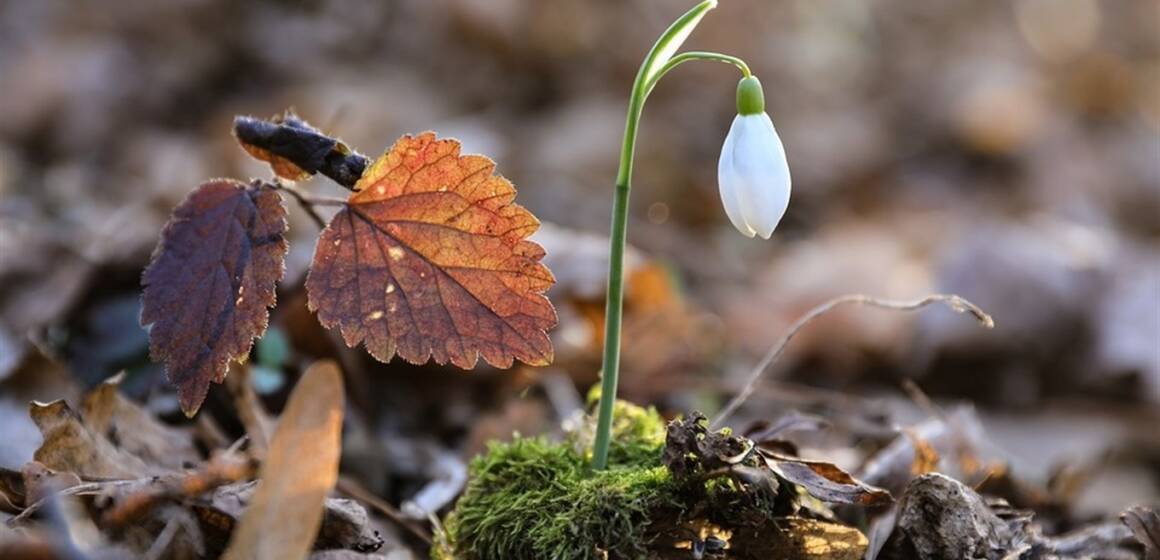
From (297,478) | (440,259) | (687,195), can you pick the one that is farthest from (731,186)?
(687,195)

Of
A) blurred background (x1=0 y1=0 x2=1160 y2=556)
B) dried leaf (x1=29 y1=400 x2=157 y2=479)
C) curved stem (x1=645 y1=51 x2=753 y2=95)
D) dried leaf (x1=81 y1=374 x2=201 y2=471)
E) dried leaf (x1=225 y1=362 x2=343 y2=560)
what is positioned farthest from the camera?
blurred background (x1=0 y1=0 x2=1160 y2=556)

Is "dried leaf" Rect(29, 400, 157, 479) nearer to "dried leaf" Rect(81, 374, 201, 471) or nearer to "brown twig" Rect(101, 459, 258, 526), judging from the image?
"dried leaf" Rect(81, 374, 201, 471)

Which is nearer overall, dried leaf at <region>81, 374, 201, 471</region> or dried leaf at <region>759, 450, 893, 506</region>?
dried leaf at <region>759, 450, 893, 506</region>

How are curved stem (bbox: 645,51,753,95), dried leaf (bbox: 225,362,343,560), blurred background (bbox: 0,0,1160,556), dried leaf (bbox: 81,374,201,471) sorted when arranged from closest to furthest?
dried leaf (bbox: 225,362,343,560), curved stem (bbox: 645,51,753,95), dried leaf (bbox: 81,374,201,471), blurred background (bbox: 0,0,1160,556)

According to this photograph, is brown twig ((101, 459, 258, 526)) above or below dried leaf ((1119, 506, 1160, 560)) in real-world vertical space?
below

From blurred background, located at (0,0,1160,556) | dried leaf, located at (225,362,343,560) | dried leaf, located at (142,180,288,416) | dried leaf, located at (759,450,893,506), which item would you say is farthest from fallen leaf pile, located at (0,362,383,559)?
dried leaf, located at (759,450,893,506)

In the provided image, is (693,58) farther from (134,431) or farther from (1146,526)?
(134,431)

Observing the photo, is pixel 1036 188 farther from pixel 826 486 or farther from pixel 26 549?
pixel 26 549
